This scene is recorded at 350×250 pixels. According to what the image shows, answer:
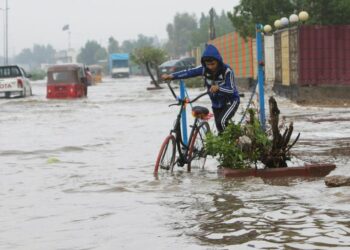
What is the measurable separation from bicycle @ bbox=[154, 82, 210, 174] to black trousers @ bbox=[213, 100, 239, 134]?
173 millimetres

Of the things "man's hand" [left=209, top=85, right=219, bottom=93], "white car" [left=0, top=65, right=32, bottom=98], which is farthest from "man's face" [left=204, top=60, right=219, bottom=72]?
"white car" [left=0, top=65, right=32, bottom=98]

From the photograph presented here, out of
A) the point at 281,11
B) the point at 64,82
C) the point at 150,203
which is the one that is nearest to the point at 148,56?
the point at 64,82

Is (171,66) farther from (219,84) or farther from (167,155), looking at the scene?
(219,84)

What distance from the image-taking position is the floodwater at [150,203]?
20.0ft

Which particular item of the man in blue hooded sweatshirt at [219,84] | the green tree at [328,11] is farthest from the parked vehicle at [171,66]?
the man in blue hooded sweatshirt at [219,84]

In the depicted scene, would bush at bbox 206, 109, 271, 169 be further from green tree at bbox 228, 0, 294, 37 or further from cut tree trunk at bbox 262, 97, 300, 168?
green tree at bbox 228, 0, 294, 37

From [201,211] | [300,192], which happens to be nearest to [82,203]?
[201,211]

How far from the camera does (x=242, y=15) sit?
3378 cm

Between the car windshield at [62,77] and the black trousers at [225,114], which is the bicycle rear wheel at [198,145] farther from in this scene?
the car windshield at [62,77]

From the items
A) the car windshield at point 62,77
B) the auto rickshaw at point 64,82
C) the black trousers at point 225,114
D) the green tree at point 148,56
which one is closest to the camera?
the black trousers at point 225,114

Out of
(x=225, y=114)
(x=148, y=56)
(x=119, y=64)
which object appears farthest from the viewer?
(x=119, y=64)

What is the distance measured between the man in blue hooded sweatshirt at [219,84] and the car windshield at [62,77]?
27.1 metres

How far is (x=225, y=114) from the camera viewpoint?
9953 mm

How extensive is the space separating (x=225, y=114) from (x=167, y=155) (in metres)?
0.96
